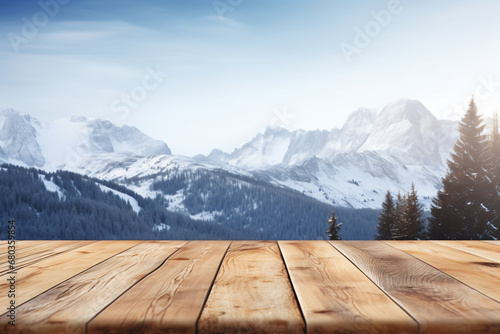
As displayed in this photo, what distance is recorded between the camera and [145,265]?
270 cm

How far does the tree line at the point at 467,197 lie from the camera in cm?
2762

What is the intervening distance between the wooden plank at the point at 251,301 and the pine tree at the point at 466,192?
27.8m

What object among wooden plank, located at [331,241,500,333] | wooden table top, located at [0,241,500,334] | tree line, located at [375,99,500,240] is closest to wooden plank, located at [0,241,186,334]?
wooden table top, located at [0,241,500,334]

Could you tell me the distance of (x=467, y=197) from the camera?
28.9m

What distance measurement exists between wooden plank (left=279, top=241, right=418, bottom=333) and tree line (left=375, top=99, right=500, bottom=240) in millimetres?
27579

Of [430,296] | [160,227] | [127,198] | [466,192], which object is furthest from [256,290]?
[127,198]

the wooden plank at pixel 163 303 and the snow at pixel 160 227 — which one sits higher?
the wooden plank at pixel 163 303

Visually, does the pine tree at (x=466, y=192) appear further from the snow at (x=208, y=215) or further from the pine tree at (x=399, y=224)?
the snow at (x=208, y=215)

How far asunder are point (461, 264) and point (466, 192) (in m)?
29.9

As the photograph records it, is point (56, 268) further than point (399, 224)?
No

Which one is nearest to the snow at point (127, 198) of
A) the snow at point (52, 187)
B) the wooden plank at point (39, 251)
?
the snow at point (52, 187)

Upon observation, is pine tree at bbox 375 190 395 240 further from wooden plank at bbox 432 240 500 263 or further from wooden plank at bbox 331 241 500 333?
wooden plank at bbox 331 241 500 333

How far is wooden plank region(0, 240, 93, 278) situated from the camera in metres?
2.79

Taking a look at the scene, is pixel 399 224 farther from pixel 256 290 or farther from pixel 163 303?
pixel 163 303
